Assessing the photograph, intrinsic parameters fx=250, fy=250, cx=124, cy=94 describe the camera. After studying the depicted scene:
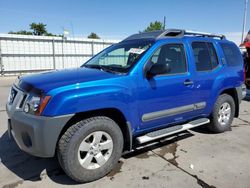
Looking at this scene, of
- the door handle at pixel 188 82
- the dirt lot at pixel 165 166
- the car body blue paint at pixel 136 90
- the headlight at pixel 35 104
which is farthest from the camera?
the door handle at pixel 188 82

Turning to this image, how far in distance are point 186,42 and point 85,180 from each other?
280 cm

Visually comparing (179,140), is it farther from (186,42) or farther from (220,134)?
(186,42)

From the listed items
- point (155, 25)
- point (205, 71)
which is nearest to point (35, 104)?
point (205, 71)

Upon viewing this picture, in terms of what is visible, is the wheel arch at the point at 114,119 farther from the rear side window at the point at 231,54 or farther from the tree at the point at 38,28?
the tree at the point at 38,28

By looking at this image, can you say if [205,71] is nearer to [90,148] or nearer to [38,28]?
[90,148]

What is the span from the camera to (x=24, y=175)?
3.47 metres

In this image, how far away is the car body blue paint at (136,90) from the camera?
298cm

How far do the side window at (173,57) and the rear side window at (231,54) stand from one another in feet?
4.49

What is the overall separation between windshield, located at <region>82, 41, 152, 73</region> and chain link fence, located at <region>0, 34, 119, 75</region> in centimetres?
1298

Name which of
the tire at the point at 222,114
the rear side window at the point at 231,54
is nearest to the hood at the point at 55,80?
the tire at the point at 222,114

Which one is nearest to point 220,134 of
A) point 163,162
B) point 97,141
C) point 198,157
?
point 198,157

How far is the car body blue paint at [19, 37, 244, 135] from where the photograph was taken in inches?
117

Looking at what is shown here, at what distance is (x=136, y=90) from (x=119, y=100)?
1.07 feet

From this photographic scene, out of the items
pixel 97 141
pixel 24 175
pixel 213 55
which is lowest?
pixel 24 175
